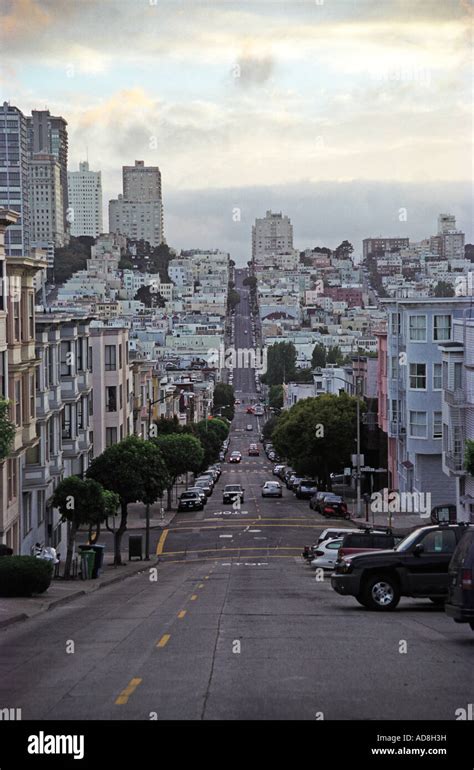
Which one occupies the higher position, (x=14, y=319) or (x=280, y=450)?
(x=14, y=319)

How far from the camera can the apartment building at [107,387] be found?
7575 cm

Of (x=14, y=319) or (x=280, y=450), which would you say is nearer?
(x=14, y=319)

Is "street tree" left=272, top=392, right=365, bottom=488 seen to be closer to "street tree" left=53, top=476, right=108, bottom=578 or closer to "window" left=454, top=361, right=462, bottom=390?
"window" left=454, top=361, right=462, bottom=390

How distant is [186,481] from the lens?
104 meters

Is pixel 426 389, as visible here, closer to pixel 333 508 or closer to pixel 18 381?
pixel 333 508

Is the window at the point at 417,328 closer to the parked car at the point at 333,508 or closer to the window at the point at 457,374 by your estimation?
the parked car at the point at 333,508

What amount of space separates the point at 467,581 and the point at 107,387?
58.9 metres

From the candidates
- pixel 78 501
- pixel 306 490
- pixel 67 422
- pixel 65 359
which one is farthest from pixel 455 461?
pixel 306 490

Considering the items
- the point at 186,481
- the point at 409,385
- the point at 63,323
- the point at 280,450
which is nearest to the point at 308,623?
the point at 63,323

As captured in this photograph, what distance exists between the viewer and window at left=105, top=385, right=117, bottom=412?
7711 cm

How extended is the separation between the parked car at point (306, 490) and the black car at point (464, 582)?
65.0m

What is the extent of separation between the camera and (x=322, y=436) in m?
86.1
